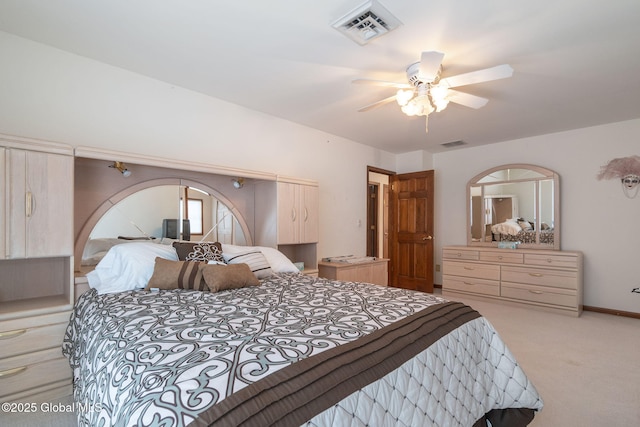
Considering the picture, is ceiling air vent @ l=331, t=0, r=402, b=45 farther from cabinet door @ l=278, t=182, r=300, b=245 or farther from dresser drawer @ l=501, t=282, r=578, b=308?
dresser drawer @ l=501, t=282, r=578, b=308

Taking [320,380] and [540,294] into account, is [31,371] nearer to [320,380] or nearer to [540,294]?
[320,380]

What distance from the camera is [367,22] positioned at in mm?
1889

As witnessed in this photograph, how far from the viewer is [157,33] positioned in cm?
205

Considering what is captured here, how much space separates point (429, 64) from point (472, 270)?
11.6 ft

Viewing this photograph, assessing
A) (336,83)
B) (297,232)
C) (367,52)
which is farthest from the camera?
(297,232)

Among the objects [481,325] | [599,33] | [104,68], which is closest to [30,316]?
[104,68]

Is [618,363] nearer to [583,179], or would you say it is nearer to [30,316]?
[583,179]

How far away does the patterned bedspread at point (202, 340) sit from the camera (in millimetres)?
855

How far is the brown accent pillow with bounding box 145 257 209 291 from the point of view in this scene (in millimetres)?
2061

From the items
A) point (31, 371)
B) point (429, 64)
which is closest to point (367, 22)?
point (429, 64)

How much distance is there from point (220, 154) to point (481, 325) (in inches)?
105

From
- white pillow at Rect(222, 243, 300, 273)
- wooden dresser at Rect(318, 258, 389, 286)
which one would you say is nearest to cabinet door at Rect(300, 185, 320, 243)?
wooden dresser at Rect(318, 258, 389, 286)

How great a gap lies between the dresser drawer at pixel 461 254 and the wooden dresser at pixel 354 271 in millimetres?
1347

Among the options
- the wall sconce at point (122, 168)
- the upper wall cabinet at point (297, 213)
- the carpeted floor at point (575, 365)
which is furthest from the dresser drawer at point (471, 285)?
Answer: the wall sconce at point (122, 168)
